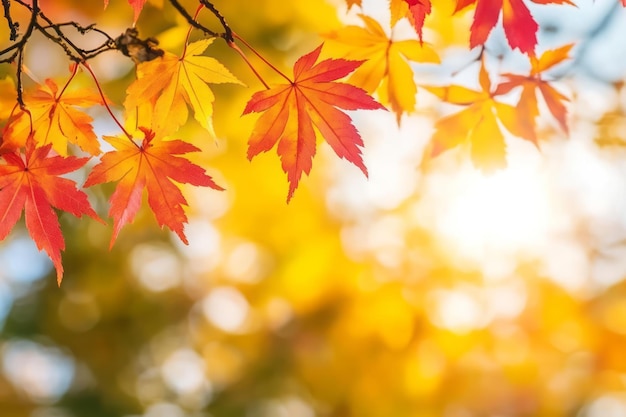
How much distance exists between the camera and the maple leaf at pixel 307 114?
0.64 m

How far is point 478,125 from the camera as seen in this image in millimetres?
976

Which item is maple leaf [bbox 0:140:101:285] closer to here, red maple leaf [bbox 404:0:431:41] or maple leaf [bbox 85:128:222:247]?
maple leaf [bbox 85:128:222:247]

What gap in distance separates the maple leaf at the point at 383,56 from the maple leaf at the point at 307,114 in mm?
208

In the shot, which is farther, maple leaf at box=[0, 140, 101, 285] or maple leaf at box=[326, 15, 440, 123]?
maple leaf at box=[326, 15, 440, 123]

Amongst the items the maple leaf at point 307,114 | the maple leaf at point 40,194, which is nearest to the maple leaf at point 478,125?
the maple leaf at point 307,114

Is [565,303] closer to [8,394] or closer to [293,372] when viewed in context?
[293,372]

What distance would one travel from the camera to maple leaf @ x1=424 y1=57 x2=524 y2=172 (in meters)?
0.93

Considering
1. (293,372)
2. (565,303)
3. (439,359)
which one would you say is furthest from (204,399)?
(565,303)

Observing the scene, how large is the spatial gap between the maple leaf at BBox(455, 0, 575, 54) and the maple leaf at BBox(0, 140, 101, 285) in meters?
0.53

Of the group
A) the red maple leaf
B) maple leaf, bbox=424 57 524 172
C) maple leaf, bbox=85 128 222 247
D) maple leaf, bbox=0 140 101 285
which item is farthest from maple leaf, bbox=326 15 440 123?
maple leaf, bbox=0 140 101 285

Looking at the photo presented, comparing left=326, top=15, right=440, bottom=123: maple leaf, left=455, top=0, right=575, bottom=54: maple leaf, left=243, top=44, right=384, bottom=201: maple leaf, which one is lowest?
left=243, top=44, right=384, bottom=201: maple leaf

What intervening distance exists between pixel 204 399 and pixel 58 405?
93 cm

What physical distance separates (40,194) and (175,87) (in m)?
0.22

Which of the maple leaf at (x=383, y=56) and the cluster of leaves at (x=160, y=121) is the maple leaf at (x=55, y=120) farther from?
the maple leaf at (x=383, y=56)
